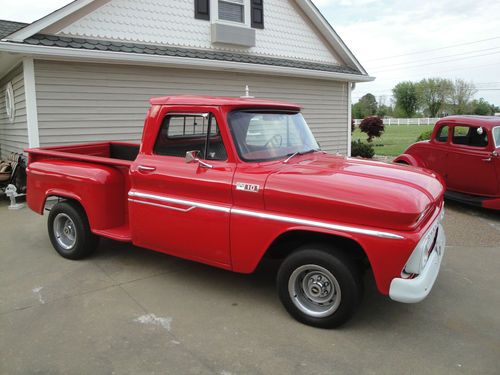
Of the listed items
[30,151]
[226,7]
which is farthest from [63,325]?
[226,7]

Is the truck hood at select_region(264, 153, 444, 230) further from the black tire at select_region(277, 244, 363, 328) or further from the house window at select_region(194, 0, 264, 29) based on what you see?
the house window at select_region(194, 0, 264, 29)

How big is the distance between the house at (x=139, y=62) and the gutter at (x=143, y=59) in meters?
0.02

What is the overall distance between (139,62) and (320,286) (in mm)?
7136

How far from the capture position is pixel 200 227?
3.90 meters

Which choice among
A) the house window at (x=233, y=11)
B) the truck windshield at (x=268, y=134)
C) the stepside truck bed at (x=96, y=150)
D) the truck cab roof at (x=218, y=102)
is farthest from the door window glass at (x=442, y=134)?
the stepside truck bed at (x=96, y=150)

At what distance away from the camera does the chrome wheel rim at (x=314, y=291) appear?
11.2 ft

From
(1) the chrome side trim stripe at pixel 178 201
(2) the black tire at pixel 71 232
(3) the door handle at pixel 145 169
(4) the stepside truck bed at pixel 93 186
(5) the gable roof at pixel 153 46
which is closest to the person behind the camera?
(1) the chrome side trim stripe at pixel 178 201

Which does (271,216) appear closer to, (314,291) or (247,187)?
(247,187)

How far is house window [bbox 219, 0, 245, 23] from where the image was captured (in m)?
11.1

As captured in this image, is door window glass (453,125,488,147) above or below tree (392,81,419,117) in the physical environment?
below

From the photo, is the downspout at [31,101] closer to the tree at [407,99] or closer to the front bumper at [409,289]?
the front bumper at [409,289]

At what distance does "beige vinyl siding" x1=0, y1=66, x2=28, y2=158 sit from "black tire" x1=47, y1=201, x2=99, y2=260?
14.7ft

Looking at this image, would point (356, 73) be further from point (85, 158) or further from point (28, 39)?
point (85, 158)

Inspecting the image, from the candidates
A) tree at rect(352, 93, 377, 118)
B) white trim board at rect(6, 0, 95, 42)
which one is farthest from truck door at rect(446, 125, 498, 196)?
tree at rect(352, 93, 377, 118)
